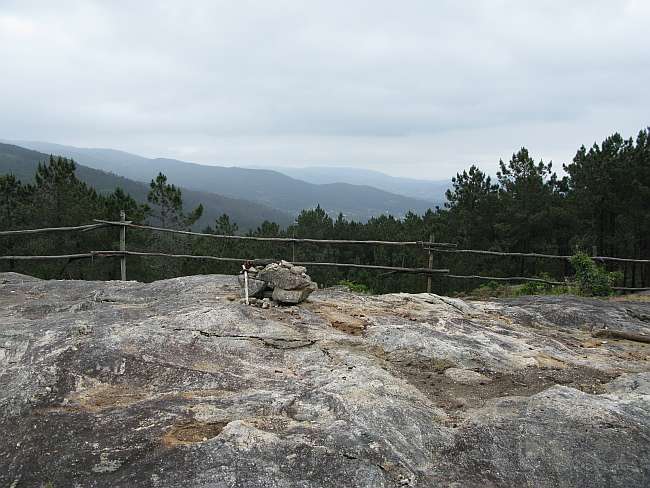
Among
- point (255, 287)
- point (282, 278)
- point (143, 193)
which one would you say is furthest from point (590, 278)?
point (143, 193)

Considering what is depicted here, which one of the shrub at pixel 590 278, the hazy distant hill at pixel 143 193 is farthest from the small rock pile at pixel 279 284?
the hazy distant hill at pixel 143 193

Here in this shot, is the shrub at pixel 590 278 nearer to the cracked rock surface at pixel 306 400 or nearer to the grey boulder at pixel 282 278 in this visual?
the cracked rock surface at pixel 306 400

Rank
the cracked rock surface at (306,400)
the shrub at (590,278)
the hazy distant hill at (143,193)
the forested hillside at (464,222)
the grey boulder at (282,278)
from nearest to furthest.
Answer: the cracked rock surface at (306,400) → the grey boulder at (282,278) → the shrub at (590,278) → the forested hillside at (464,222) → the hazy distant hill at (143,193)

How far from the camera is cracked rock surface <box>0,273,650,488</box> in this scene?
2.34m

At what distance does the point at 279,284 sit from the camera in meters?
4.86

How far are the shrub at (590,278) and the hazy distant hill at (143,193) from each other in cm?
13392

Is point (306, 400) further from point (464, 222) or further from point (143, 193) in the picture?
point (143, 193)

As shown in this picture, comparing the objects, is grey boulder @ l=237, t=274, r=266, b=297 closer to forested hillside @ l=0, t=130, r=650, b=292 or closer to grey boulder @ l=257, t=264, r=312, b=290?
grey boulder @ l=257, t=264, r=312, b=290

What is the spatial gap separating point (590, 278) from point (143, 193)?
147654mm

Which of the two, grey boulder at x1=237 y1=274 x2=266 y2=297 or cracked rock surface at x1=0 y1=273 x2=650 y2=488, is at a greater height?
grey boulder at x1=237 y1=274 x2=266 y2=297

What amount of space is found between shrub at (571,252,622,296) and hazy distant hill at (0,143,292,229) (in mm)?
133923

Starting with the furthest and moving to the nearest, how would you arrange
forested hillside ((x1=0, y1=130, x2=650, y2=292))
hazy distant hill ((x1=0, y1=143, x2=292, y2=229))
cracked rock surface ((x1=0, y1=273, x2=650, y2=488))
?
1. hazy distant hill ((x1=0, y1=143, x2=292, y2=229))
2. forested hillside ((x1=0, y1=130, x2=650, y2=292))
3. cracked rock surface ((x1=0, y1=273, x2=650, y2=488))


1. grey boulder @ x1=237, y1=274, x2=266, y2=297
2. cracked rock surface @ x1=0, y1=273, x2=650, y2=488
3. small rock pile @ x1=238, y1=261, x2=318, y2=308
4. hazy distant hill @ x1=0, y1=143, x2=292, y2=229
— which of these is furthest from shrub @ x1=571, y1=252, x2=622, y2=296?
hazy distant hill @ x1=0, y1=143, x2=292, y2=229

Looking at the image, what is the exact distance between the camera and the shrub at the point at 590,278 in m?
7.94
